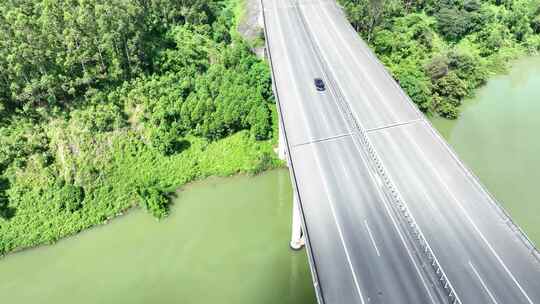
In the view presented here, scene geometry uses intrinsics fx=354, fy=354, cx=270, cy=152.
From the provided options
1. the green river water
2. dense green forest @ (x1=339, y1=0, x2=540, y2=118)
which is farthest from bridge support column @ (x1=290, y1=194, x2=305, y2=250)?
dense green forest @ (x1=339, y1=0, x2=540, y2=118)

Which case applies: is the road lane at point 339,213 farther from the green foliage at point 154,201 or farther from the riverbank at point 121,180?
the green foliage at point 154,201

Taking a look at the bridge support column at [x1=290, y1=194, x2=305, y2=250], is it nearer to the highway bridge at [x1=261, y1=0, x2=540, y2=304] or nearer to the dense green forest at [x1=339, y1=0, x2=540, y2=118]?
the highway bridge at [x1=261, y1=0, x2=540, y2=304]

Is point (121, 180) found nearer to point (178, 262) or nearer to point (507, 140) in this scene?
point (178, 262)

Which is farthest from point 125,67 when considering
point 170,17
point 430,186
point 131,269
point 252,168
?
point 430,186

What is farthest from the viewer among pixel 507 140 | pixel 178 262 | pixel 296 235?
pixel 507 140

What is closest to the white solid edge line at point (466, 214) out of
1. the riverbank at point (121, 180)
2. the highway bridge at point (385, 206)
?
the highway bridge at point (385, 206)

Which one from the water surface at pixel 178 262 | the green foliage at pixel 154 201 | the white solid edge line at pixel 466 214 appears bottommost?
the water surface at pixel 178 262

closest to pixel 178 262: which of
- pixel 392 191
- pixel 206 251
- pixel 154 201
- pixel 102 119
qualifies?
pixel 206 251
